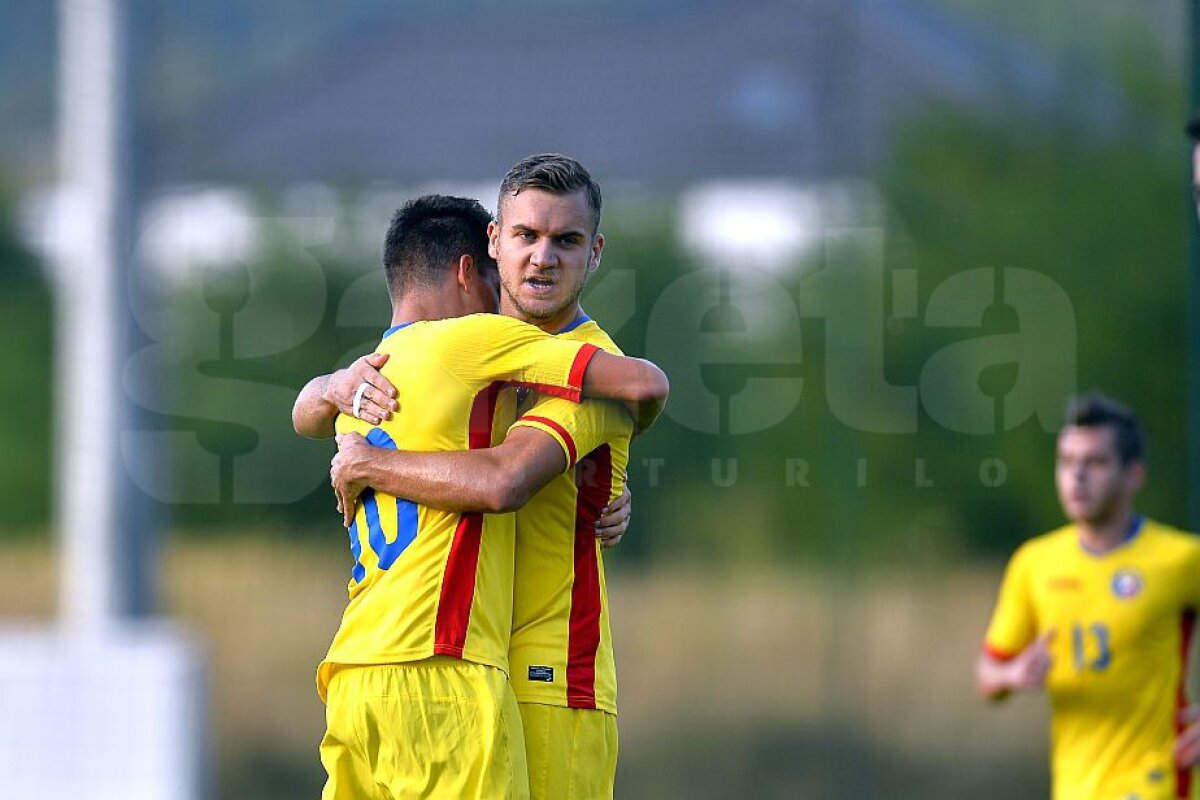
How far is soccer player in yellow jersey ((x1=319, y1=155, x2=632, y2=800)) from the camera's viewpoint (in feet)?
9.28

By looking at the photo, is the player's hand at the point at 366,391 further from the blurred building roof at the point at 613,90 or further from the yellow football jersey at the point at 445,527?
the blurred building roof at the point at 613,90

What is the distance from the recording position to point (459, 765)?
2701mm

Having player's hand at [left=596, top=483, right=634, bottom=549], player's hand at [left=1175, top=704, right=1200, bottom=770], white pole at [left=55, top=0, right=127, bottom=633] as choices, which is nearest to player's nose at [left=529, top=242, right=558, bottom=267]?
player's hand at [left=596, top=483, right=634, bottom=549]

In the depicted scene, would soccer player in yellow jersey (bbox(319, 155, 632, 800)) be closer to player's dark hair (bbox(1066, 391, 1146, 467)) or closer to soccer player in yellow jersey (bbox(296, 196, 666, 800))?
soccer player in yellow jersey (bbox(296, 196, 666, 800))

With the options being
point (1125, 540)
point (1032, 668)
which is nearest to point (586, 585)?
point (1032, 668)

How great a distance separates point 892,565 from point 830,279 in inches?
48.8

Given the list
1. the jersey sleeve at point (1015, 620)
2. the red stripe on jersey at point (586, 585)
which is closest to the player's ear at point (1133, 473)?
the jersey sleeve at point (1015, 620)

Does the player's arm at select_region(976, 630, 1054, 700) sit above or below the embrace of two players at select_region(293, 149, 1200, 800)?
below

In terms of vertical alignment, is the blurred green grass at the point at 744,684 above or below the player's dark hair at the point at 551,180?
below

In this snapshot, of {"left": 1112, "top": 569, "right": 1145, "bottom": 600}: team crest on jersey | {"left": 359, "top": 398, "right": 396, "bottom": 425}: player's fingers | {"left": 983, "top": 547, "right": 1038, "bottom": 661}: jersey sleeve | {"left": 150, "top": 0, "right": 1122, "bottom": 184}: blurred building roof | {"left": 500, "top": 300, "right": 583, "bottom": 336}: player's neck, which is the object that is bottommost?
{"left": 983, "top": 547, "right": 1038, "bottom": 661}: jersey sleeve

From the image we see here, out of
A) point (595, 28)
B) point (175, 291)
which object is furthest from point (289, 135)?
point (595, 28)

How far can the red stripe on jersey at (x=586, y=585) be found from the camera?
294 cm

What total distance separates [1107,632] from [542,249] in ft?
9.90

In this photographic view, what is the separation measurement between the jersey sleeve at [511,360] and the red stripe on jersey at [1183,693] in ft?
10.0
